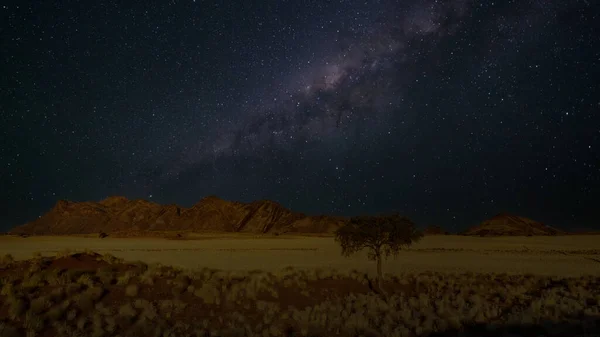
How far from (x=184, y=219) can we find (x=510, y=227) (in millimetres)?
100219

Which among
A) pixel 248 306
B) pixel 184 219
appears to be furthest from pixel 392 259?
pixel 184 219

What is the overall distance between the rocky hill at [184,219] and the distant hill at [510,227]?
1604 inches

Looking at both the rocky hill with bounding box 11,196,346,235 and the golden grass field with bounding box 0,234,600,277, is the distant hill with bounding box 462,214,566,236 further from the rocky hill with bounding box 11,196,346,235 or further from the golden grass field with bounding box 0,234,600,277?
the golden grass field with bounding box 0,234,600,277

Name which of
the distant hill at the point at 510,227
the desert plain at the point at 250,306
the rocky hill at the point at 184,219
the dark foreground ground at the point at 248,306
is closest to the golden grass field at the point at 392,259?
the desert plain at the point at 250,306

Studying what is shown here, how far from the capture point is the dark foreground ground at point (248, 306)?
59.8 ft

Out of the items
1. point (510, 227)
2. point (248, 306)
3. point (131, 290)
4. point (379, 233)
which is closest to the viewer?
point (131, 290)

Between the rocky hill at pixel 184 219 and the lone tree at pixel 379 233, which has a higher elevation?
the rocky hill at pixel 184 219

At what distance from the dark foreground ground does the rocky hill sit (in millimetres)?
132121

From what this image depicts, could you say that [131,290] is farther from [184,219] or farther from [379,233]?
[184,219]

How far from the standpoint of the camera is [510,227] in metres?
157

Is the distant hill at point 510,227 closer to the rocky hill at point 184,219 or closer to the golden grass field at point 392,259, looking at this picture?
the rocky hill at point 184,219

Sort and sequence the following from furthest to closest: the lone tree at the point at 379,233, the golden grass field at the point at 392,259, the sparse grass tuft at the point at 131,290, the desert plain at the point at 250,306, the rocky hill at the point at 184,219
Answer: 1. the rocky hill at the point at 184,219
2. the golden grass field at the point at 392,259
3. the lone tree at the point at 379,233
4. the sparse grass tuft at the point at 131,290
5. the desert plain at the point at 250,306

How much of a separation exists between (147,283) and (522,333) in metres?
15.1

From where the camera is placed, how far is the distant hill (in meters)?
144
